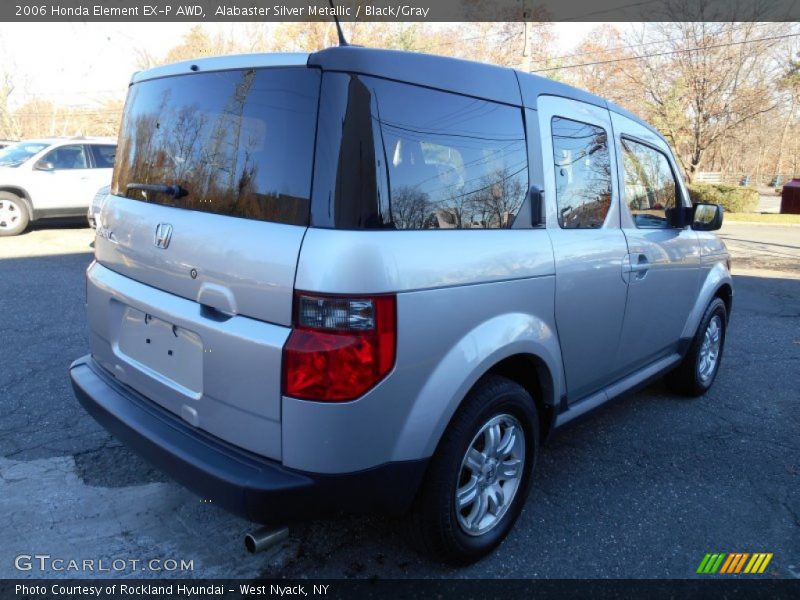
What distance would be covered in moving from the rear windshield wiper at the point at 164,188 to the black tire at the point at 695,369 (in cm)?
360

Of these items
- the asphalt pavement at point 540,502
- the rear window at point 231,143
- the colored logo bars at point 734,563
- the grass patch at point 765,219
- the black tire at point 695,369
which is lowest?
the colored logo bars at point 734,563

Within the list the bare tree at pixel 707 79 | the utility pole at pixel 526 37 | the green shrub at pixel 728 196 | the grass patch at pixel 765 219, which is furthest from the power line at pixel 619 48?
the utility pole at pixel 526 37

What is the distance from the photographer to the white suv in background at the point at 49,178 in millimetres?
11375

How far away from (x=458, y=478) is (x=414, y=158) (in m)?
1.25

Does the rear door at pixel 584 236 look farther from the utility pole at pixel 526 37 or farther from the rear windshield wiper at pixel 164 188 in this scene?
the utility pole at pixel 526 37

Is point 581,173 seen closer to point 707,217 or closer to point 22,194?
point 707,217

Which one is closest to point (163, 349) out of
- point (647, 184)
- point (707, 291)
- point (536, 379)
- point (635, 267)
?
point (536, 379)

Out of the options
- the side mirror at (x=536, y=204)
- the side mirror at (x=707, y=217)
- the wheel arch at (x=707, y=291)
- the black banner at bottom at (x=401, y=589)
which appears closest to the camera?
the black banner at bottom at (x=401, y=589)

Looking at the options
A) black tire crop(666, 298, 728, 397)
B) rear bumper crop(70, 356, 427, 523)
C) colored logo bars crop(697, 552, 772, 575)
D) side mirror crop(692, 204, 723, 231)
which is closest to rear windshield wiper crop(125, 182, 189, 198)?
rear bumper crop(70, 356, 427, 523)

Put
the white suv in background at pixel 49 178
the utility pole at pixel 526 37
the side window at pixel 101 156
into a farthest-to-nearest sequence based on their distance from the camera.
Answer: the utility pole at pixel 526 37 < the side window at pixel 101 156 < the white suv in background at pixel 49 178

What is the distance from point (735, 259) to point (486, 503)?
1205cm

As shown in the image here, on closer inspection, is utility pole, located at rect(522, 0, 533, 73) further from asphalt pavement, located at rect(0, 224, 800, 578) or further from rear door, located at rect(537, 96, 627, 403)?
rear door, located at rect(537, 96, 627, 403)

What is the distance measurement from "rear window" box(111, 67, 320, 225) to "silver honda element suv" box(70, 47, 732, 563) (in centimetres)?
1

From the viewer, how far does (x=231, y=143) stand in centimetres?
224
